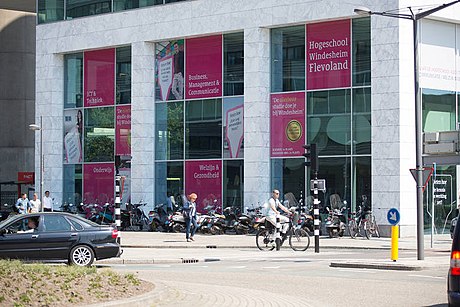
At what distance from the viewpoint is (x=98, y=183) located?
46688 millimetres

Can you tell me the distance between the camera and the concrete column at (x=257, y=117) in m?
40.1

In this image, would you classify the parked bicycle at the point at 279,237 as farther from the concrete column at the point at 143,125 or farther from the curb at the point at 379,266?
the concrete column at the point at 143,125

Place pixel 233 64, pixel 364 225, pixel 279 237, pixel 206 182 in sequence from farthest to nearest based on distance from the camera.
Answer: pixel 206 182
pixel 233 64
pixel 364 225
pixel 279 237

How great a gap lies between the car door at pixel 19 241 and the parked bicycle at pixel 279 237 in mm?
9100

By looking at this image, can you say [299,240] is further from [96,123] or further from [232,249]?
[96,123]

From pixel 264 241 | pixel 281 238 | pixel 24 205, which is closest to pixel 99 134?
pixel 24 205

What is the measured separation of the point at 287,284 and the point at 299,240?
1131 centimetres

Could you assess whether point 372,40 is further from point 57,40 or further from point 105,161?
point 57,40

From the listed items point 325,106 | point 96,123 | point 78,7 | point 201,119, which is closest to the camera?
point 325,106

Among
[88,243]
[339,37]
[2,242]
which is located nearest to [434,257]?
[88,243]

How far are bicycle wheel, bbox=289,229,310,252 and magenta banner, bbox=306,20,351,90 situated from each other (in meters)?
9.36

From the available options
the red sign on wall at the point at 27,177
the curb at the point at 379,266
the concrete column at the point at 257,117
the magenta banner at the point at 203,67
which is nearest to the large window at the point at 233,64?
the magenta banner at the point at 203,67

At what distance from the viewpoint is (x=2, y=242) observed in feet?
72.8

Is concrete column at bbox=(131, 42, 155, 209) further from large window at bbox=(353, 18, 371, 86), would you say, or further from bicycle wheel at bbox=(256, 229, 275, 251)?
bicycle wheel at bbox=(256, 229, 275, 251)
